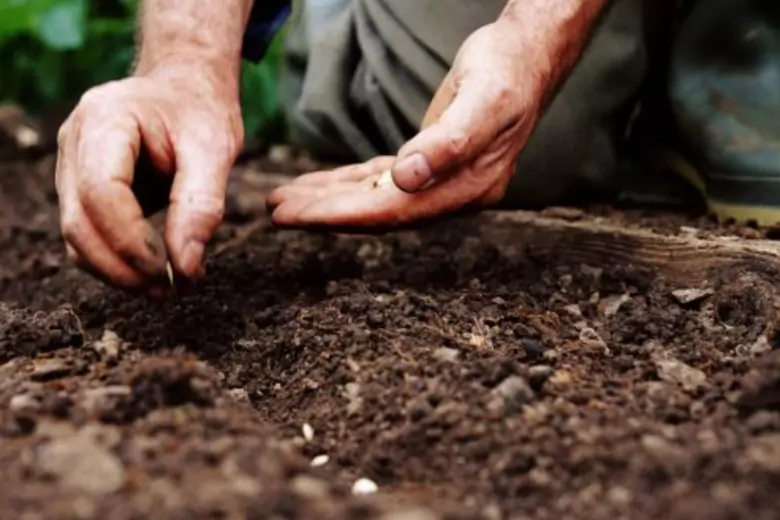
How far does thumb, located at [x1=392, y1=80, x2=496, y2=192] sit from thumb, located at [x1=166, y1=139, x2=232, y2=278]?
20 centimetres

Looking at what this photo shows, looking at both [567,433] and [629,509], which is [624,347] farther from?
[629,509]

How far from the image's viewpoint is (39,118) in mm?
2895

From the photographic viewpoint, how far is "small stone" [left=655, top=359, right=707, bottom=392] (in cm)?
102

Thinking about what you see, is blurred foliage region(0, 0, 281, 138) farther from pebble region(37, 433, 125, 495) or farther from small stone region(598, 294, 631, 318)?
pebble region(37, 433, 125, 495)

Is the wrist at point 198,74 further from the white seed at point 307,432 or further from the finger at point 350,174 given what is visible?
the white seed at point 307,432

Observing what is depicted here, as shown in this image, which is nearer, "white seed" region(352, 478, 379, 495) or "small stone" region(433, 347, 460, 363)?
"white seed" region(352, 478, 379, 495)

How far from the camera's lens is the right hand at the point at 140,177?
3.80 ft

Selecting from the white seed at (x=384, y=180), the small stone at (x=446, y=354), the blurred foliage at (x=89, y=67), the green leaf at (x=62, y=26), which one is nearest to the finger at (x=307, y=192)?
the white seed at (x=384, y=180)

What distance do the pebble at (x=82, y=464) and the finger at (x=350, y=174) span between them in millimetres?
747

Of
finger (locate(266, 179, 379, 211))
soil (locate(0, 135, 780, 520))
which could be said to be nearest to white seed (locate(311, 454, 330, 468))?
soil (locate(0, 135, 780, 520))

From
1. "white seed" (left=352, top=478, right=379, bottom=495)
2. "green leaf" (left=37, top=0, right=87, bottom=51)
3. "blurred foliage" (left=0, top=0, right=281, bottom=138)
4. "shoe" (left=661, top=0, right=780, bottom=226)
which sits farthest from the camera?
"blurred foliage" (left=0, top=0, right=281, bottom=138)

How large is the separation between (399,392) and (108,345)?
0.35m

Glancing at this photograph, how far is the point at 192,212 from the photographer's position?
1181 mm

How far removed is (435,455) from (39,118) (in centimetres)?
228
